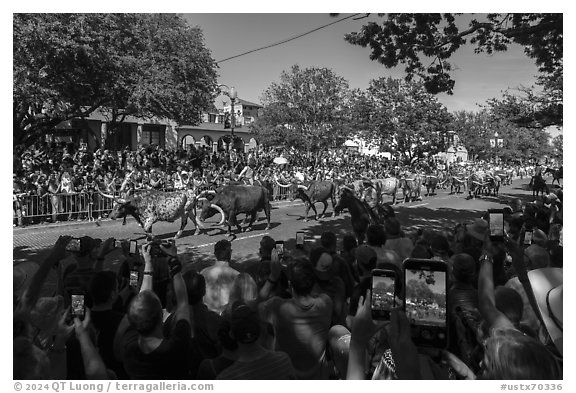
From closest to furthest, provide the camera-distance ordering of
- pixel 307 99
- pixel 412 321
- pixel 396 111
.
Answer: pixel 412 321
pixel 307 99
pixel 396 111

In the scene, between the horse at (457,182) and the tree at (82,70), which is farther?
the horse at (457,182)

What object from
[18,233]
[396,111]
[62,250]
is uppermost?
[396,111]

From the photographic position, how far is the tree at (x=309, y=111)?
31641mm

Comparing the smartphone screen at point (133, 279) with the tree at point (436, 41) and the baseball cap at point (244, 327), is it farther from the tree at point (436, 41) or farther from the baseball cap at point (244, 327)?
the tree at point (436, 41)

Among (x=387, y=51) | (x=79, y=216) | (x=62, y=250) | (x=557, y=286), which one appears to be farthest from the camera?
(x=79, y=216)

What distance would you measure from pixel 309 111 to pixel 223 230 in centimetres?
1839

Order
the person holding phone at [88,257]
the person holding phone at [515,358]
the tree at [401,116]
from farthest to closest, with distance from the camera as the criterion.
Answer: the tree at [401,116] < the person holding phone at [88,257] < the person holding phone at [515,358]

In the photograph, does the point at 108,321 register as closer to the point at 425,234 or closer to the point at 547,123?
the point at 425,234

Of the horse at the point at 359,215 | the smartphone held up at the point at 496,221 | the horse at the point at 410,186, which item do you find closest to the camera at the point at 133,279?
A: the smartphone held up at the point at 496,221

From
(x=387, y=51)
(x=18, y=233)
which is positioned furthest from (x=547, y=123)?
(x=18, y=233)

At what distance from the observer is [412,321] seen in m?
3.13

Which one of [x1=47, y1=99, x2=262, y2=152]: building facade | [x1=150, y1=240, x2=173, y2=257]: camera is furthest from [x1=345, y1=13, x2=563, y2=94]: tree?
[x1=47, y1=99, x2=262, y2=152]: building facade

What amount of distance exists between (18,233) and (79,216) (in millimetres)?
2618

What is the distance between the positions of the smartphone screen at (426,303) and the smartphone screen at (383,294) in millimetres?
113
